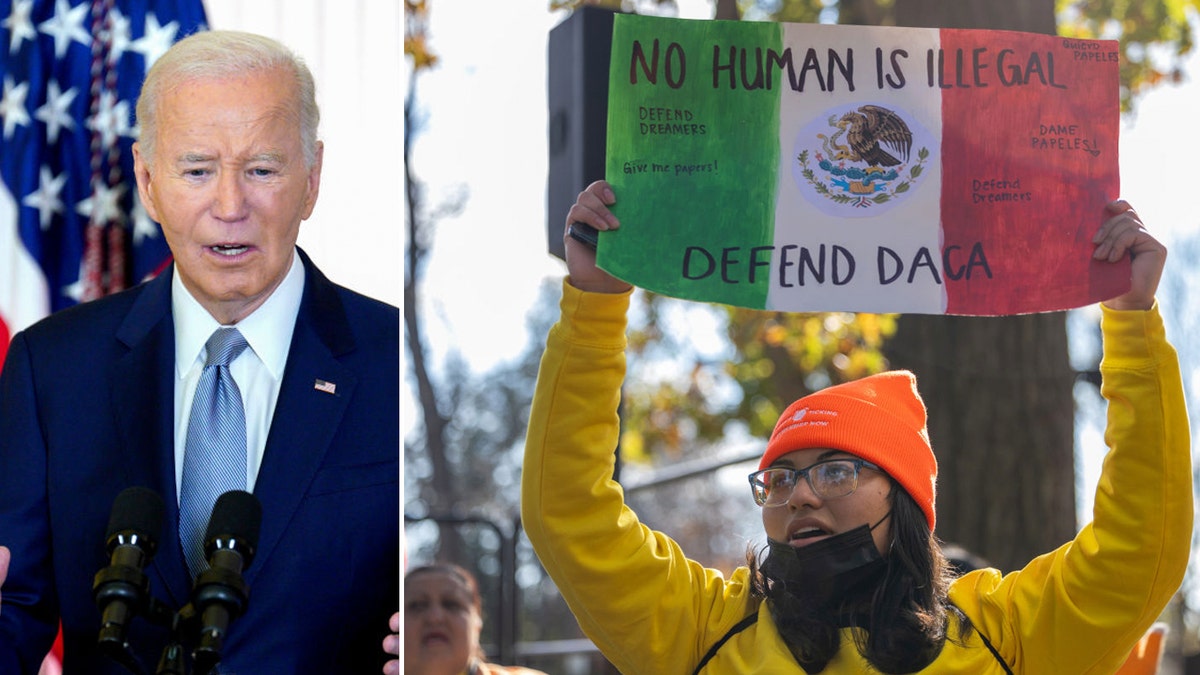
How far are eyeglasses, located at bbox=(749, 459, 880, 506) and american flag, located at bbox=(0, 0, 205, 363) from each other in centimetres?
142

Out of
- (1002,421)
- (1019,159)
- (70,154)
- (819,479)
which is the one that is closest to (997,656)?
(819,479)

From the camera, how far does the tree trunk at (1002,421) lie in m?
6.03

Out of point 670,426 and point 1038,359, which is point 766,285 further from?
point 670,426

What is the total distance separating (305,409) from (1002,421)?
378 centimetres

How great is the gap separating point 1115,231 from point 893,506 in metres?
0.71

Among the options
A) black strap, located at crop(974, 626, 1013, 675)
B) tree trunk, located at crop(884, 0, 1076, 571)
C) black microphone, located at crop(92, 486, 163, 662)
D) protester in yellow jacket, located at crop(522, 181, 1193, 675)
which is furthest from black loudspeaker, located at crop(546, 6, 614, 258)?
tree trunk, located at crop(884, 0, 1076, 571)

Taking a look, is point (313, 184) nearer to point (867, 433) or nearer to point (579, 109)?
point (579, 109)

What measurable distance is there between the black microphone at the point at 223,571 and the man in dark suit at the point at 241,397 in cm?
24

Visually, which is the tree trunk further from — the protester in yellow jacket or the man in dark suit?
the man in dark suit

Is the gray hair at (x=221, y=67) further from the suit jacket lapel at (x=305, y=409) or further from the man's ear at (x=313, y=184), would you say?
the suit jacket lapel at (x=305, y=409)

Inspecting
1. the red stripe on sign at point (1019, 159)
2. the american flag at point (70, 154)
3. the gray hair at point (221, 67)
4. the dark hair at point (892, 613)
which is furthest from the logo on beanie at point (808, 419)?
the american flag at point (70, 154)

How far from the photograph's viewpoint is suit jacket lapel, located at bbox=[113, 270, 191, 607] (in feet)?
9.87

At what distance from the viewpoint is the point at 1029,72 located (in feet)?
10.2

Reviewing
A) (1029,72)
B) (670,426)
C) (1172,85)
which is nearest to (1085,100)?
(1029,72)
